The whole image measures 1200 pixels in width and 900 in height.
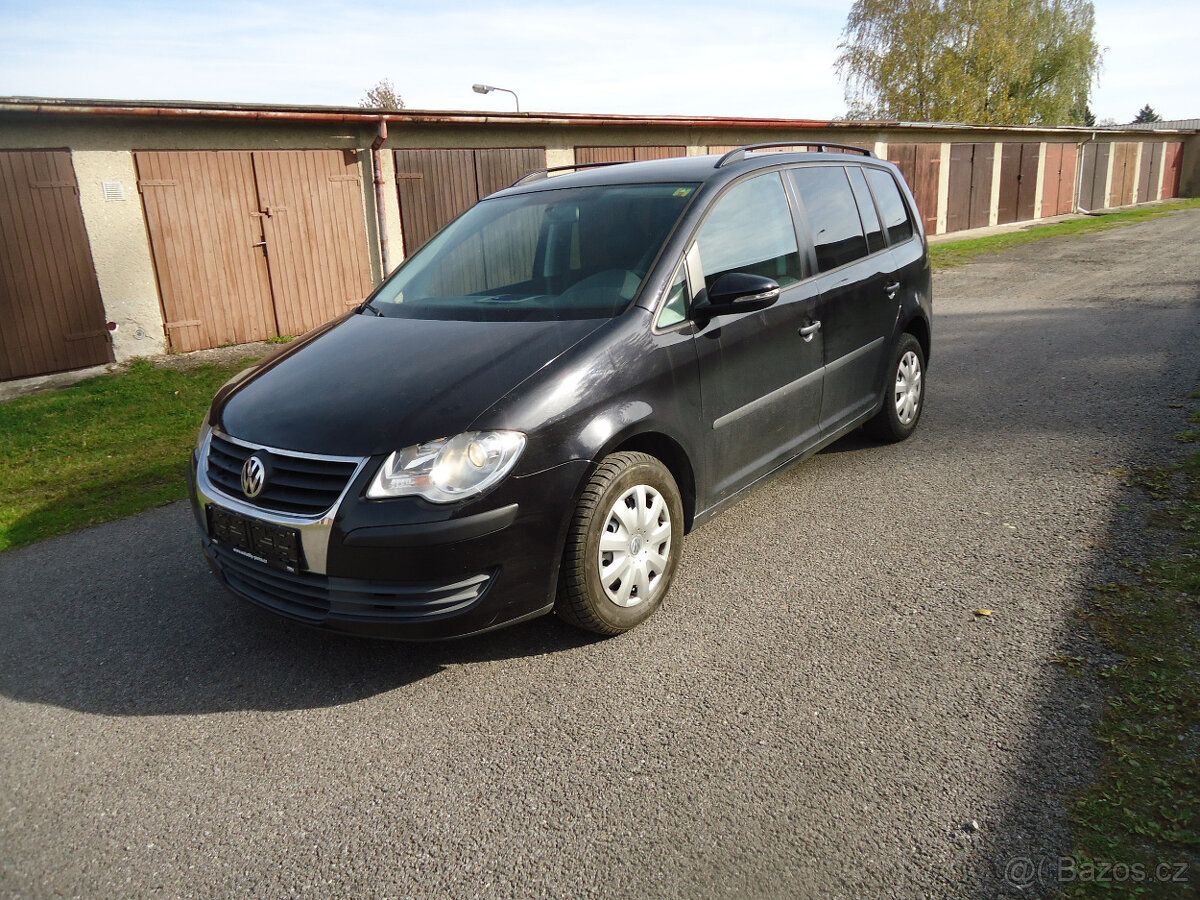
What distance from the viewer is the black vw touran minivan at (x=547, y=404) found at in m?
3.01

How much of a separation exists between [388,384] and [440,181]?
35.1ft

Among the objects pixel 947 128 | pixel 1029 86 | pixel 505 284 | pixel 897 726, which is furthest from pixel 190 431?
pixel 1029 86

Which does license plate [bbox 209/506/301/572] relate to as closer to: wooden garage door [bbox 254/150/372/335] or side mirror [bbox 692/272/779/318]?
side mirror [bbox 692/272/779/318]

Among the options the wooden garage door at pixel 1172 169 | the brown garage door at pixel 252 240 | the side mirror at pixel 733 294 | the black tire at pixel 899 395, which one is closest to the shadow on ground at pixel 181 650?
the side mirror at pixel 733 294

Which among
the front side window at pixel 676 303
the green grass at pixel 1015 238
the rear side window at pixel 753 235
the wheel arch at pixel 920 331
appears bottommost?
the green grass at pixel 1015 238

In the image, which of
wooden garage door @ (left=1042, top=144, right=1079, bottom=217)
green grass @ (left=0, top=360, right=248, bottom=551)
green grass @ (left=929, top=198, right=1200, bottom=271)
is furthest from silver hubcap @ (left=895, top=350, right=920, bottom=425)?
wooden garage door @ (left=1042, top=144, right=1079, bottom=217)

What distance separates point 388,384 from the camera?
332 centimetres

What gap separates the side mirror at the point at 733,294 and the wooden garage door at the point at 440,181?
9.50 m

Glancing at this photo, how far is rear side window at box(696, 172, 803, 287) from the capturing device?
396cm

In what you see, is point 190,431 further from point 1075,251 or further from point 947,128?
point 947,128

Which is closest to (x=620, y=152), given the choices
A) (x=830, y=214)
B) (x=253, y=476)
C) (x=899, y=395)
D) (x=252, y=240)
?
(x=252, y=240)

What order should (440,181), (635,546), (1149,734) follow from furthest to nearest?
(440,181) → (635,546) → (1149,734)

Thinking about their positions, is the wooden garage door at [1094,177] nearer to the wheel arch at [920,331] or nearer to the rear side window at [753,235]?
the wheel arch at [920,331]

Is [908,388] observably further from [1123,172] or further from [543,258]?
[1123,172]
